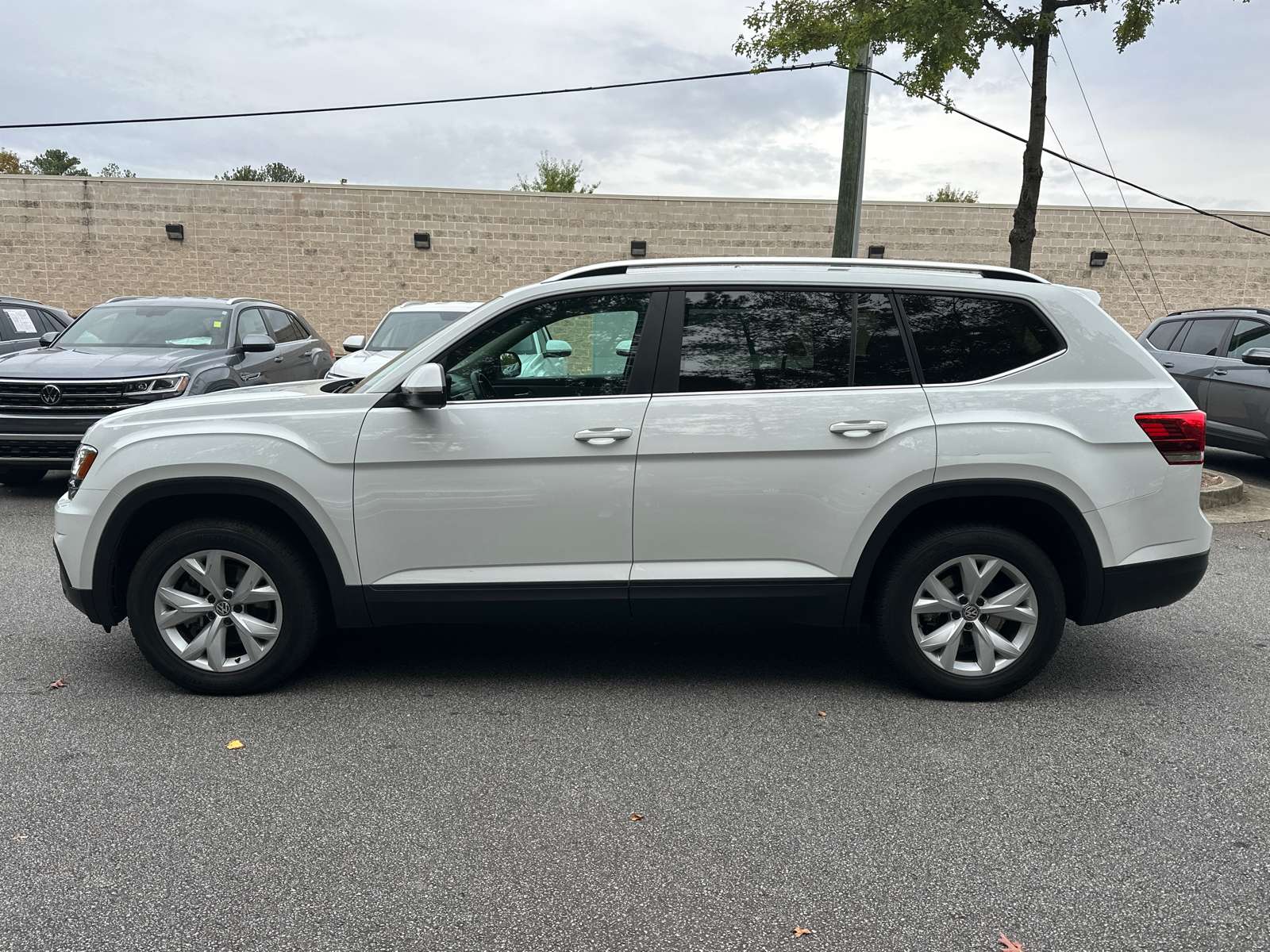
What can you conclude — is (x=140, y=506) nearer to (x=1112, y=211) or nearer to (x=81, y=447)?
(x=81, y=447)

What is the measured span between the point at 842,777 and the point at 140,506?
3.13 meters

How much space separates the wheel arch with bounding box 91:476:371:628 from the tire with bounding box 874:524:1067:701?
2323 millimetres

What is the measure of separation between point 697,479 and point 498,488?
84cm

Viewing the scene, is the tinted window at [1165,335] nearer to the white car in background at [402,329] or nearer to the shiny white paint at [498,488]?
the white car in background at [402,329]

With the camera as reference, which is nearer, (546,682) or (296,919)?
(296,919)

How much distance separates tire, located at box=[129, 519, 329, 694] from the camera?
163 inches

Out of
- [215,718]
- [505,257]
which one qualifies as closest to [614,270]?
[215,718]

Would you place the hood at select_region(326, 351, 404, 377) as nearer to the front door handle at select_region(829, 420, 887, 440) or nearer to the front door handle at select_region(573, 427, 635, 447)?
the front door handle at select_region(573, 427, 635, 447)

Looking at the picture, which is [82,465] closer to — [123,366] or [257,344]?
[123,366]

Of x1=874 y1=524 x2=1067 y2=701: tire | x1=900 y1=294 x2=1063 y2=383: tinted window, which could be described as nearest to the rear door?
x1=900 y1=294 x2=1063 y2=383: tinted window

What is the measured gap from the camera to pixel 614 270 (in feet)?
13.9

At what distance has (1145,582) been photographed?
4.12 metres

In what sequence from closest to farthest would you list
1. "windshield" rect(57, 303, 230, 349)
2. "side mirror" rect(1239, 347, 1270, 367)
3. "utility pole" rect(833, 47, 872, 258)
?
"side mirror" rect(1239, 347, 1270, 367)
"windshield" rect(57, 303, 230, 349)
"utility pole" rect(833, 47, 872, 258)

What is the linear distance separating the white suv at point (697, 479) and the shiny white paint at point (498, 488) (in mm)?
12
